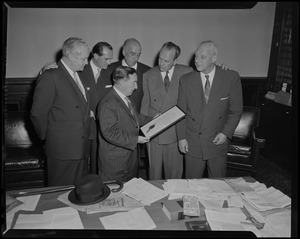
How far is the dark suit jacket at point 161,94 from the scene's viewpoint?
3.38 meters

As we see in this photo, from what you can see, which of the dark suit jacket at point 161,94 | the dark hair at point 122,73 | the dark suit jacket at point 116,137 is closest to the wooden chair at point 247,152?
the dark suit jacket at point 161,94

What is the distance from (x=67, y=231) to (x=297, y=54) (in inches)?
26.6

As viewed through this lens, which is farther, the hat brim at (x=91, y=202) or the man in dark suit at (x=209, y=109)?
the man in dark suit at (x=209, y=109)

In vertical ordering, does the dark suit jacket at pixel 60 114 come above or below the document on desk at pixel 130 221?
above

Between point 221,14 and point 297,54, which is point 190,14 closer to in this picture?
point 221,14

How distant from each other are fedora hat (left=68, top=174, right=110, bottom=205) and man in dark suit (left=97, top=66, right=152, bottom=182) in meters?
0.74

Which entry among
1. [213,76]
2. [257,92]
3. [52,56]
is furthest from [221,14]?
[52,56]

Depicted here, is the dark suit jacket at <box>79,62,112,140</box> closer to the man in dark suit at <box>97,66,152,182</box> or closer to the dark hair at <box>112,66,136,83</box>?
the man in dark suit at <box>97,66,152,182</box>

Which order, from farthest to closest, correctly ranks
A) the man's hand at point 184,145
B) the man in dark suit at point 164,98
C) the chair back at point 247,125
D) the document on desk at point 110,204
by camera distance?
the chair back at point 247,125
the man in dark suit at point 164,98
the man's hand at point 184,145
the document on desk at point 110,204

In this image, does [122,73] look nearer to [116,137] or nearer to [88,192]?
[116,137]

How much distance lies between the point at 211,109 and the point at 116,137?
1060 mm

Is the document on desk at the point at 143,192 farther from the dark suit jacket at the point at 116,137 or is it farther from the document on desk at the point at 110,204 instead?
the dark suit jacket at the point at 116,137

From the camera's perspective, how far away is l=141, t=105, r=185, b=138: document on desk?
285cm

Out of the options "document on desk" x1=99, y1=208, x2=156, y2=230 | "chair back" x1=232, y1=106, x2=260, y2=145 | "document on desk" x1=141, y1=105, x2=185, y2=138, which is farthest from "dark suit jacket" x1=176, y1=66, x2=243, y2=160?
"chair back" x1=232, y1=106, x2=260, y2=145
